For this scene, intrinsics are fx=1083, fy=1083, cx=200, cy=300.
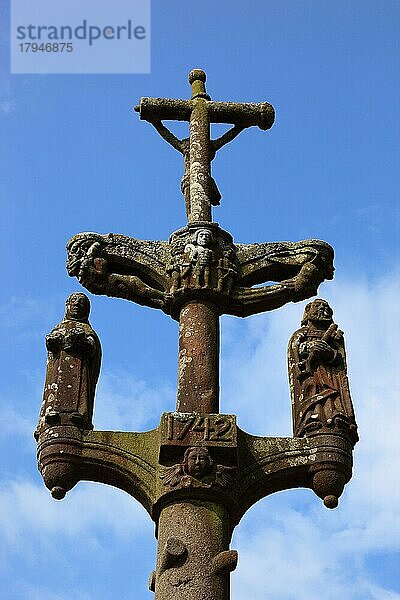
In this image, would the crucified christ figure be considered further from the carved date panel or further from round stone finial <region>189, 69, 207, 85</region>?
the carved date panel

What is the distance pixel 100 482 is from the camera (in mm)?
9055

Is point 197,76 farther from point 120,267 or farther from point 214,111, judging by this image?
→ point 120,267

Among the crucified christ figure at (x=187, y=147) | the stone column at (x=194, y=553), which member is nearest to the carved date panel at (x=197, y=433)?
the stone column at (x=194, y=553)

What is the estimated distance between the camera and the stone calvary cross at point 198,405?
857 cm

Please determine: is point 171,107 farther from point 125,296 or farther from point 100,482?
point 100,482

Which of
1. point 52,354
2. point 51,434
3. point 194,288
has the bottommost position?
point 51,434

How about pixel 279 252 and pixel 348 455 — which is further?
pixel 279 252

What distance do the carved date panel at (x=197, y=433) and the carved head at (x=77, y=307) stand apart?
1.59 meters

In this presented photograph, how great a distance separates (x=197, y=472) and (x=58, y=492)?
1205mm

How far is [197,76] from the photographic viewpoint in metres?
12.4

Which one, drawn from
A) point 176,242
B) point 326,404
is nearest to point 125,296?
point 176,242

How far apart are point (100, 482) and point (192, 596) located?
1.40m

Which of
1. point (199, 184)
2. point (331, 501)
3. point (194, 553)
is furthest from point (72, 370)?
point (199, 184)

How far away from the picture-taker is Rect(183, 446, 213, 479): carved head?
8.59m
